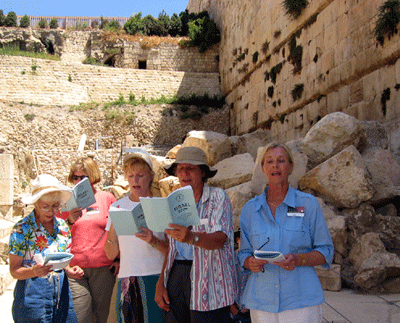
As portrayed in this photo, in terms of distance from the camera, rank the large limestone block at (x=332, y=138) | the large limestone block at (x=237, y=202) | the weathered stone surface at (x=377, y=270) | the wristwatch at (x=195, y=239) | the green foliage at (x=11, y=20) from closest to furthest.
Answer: the wristwatch at (x=195, y=239), the weathered stone surface at (x=377, y=270), the large limestone block at (x=237, y=202), the large limestone block at (x=332, y=138), the green foliage at (x=11, y=20)

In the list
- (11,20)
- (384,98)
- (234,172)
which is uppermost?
(11,20)

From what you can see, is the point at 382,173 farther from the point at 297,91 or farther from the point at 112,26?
the point at 112,26

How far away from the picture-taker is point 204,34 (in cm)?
2145

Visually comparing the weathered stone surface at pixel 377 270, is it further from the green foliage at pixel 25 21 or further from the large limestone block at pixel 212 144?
the green foliage at pixel 25 21

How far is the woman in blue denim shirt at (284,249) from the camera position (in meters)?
2.08

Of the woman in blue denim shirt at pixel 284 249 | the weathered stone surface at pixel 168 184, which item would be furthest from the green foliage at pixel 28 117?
the woman in blue denim shirt at pixel 284 249

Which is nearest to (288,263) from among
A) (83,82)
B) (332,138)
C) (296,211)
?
(296,211)

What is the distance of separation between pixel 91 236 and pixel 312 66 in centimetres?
871

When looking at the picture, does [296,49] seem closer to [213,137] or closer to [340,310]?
[213,137]

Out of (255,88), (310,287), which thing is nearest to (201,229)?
(310,287)

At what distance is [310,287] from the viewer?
6.93ft

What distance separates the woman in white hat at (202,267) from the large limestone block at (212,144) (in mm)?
6019

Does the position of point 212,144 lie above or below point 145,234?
above

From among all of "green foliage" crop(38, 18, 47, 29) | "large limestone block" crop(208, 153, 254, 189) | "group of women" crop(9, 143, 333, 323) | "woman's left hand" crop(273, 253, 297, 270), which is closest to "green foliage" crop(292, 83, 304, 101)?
"large limestone block" crop(208, 153, 254, 189)
